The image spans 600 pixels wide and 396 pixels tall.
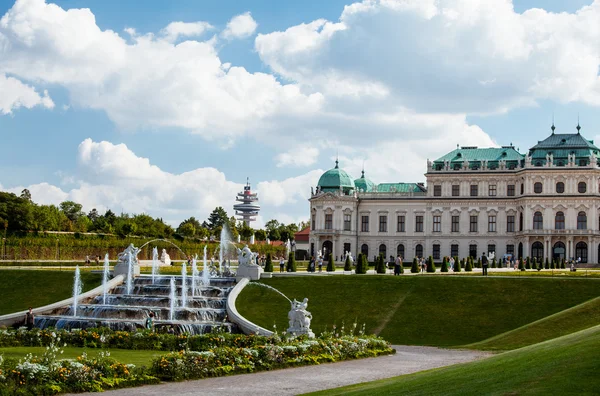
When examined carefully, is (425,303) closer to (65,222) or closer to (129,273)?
(129,273)

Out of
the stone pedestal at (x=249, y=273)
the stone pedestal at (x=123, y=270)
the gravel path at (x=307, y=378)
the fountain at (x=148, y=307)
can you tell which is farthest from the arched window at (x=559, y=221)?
the gravel path at (x=307, y=378)

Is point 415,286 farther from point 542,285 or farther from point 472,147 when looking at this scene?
point 472,147

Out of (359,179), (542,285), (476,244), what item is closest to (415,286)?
(542,285)

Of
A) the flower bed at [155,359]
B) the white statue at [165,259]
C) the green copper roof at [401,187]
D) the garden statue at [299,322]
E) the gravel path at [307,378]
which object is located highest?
the green copper roof at [401,187]

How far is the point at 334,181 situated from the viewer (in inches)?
3580

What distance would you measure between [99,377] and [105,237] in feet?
191

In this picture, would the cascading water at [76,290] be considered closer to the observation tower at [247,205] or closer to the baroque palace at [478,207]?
the baroque palace at [478,207]

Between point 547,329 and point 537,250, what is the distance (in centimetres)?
5270

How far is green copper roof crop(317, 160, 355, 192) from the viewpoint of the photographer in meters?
90.8

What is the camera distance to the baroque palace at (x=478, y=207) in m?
80.4

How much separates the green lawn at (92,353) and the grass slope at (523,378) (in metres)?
8.03

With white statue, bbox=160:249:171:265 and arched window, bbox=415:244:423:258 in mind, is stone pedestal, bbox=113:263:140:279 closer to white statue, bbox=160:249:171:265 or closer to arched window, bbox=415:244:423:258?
white statue, bbox=160:249:171:265

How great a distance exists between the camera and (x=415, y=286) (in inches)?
1661

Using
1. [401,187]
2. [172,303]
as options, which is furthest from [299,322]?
[401,187]
